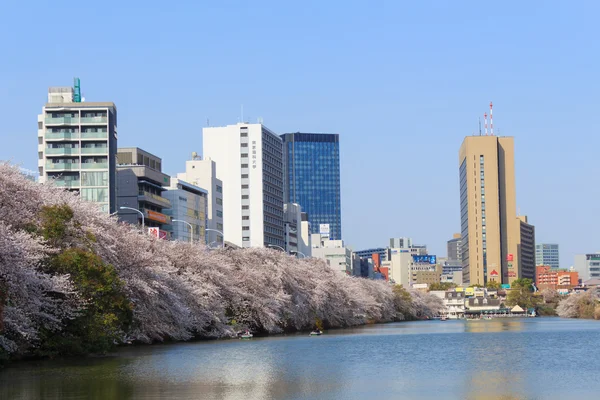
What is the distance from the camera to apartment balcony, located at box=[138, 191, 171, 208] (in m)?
138

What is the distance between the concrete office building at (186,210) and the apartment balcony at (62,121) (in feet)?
70.8

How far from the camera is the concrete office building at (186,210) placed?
152250 mm

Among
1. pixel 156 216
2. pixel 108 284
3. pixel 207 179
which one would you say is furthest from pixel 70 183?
pixel 108 284

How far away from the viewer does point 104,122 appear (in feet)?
448

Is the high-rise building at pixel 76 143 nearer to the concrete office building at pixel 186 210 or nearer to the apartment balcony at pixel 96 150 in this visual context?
the apartment balcony at pixel 96 150

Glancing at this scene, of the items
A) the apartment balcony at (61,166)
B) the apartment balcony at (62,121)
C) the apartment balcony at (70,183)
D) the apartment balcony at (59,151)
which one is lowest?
the apartment balcony at (70,183)

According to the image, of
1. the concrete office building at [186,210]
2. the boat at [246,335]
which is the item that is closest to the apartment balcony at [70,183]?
the concrete office building at [186,210]

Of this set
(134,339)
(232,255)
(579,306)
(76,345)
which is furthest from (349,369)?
(579,306)

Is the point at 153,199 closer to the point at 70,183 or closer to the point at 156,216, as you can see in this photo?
the point at 156,216

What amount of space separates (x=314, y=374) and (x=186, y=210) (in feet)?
371

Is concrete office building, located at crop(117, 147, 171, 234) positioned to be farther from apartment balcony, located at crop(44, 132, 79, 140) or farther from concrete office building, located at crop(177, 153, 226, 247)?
concrete office building, located at crop(177, 153, 226, 247)

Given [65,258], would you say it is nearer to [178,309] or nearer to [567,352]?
[178,309]

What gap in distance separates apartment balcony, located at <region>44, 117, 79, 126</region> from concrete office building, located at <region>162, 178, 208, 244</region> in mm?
21589

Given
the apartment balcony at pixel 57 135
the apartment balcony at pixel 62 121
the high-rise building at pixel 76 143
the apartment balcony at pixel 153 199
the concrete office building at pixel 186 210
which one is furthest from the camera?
the concrete office building at pixel 186 210
